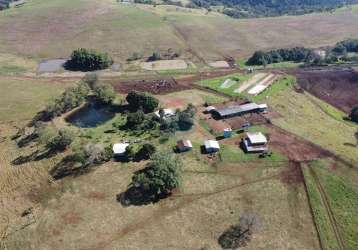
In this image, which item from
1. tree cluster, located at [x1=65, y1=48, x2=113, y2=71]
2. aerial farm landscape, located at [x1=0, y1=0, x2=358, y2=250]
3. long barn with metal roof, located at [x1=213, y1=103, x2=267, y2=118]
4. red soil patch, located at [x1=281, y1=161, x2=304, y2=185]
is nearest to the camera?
aerial farm landscape, located at [x1=0, y1=0, x2=358, y2=250]

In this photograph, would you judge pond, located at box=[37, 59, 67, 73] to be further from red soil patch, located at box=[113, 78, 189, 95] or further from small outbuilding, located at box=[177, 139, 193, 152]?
small outbuilding, located at box=[177, 139, 193, 152]

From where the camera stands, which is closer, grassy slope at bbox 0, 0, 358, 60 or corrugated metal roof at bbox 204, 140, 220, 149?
corrugated metal roof at bbox 204, 140, 220, 149

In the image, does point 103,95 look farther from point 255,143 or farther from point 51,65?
point 51,65

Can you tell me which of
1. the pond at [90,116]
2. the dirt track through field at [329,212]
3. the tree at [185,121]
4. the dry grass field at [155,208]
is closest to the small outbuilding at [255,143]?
the dry grass field at [155,208]

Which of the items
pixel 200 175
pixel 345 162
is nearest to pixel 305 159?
pixel 345 162

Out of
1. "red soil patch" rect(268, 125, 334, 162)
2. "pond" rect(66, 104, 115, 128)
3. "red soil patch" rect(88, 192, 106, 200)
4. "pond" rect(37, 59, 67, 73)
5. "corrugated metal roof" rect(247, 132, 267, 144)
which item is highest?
"corrugated metal roof" rect(247, 132, 267, 144)

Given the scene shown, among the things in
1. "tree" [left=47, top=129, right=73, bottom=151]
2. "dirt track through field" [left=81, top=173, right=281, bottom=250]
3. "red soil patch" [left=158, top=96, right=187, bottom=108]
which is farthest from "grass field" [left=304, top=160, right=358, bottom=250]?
"tree" [left=47, top=129, right=73, bottom=151]

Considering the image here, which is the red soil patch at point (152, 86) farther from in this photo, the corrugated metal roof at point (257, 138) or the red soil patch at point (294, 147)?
the red soil patch at point (294, 147)
